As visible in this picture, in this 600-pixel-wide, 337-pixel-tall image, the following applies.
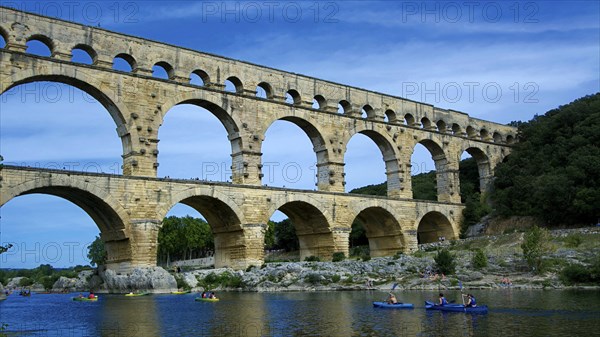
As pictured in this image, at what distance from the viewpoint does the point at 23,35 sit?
29.6 m

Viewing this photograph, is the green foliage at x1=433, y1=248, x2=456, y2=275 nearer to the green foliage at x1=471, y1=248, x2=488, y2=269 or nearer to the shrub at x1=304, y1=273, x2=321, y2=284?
the green foliage at x1=471, y1=248, x2=488, y2=269

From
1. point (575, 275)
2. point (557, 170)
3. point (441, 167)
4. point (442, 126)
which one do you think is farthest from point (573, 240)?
point (442, 126)

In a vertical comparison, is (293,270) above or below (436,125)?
below

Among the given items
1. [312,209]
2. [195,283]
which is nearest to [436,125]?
[312,209]

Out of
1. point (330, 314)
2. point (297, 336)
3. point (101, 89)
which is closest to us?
point (297, 336)

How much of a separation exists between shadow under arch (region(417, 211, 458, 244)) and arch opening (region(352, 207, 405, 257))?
498cm

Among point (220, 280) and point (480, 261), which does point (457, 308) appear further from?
point (220, 280)

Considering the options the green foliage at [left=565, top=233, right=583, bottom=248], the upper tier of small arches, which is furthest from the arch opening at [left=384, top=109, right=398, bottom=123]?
the green foliage at [left=565, top=233, right=583, bottom=248]

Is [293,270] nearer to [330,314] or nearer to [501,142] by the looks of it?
[330,314]

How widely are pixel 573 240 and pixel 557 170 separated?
9.52 m

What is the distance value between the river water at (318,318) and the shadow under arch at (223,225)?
886cm

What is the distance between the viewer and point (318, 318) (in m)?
18.8

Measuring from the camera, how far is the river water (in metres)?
16.0

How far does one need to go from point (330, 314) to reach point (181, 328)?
4.86 metres
